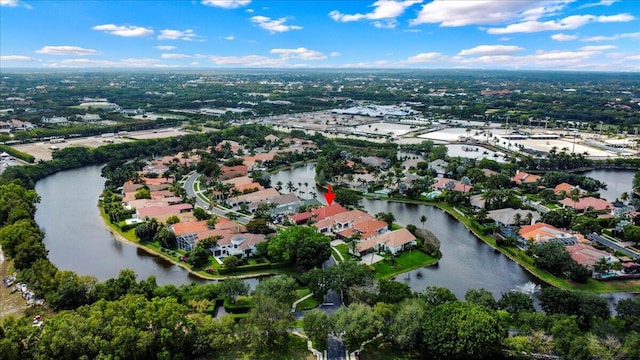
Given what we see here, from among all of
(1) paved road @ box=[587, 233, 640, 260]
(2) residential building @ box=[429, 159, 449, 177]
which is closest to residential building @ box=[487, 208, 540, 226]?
(1) paved road @ box=[587, 233, 640, 260]

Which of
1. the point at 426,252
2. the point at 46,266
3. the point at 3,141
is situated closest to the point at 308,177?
the point at 426,252

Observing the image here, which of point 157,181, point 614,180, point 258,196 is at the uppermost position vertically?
point 258,196

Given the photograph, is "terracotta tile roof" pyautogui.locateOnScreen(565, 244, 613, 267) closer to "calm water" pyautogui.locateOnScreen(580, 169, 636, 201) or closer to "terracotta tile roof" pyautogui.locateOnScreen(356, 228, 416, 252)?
"terracotta tile roof" pyautogui.locateOnScreen(356, 228, 416, 252)

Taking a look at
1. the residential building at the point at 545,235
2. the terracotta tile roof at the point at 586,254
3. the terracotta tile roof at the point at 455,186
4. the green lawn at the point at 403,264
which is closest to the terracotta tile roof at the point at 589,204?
the residential building at the point at 545,235

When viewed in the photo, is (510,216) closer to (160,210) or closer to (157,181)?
(160,210)

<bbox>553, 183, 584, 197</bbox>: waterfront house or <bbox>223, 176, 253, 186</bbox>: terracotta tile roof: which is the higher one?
<bbox>553, 183, 584, 197</bbox>: waterfront house

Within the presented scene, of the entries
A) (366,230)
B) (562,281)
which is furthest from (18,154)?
(562,281)

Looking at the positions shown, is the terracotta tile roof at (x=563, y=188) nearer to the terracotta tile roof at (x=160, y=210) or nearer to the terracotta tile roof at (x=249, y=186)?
the terracotta tile roof at (x=249, y=186)
